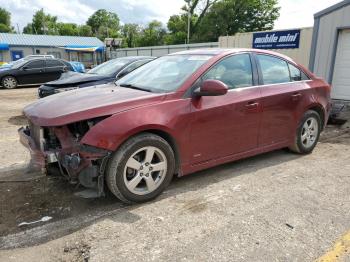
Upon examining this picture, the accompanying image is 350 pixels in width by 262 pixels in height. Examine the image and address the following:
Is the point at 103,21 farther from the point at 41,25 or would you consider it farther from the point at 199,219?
the point at 199,219

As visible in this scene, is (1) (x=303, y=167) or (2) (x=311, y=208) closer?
(2) (x=311, y=208)

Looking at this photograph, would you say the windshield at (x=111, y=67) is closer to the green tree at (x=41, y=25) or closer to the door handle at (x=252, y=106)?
the door handle at (x=252, y=106)

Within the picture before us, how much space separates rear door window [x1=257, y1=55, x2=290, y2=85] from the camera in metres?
4.63

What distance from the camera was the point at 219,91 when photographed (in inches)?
146

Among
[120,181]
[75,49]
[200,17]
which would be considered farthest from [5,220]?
[200,17]

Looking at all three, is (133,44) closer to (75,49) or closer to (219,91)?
(75,49)

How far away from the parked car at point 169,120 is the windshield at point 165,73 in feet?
0.05

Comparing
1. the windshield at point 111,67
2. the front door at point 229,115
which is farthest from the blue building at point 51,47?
the front door at point 229,115

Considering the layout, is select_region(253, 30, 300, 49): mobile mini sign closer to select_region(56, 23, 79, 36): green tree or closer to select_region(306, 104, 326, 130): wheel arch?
select_region(306, 104, 326, 130): wheel arch

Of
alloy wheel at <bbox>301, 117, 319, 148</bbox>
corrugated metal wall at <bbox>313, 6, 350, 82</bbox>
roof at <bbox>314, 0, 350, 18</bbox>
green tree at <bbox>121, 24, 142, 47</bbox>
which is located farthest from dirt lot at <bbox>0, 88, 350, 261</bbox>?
green tree at <bbox>121, 24, 142, 47</bbox>

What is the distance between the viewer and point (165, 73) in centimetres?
427

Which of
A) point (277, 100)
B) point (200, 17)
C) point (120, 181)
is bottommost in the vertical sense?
point (120, 181)

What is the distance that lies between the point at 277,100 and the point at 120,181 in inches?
98.6

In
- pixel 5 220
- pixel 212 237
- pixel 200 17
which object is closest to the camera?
pixel 212 237
